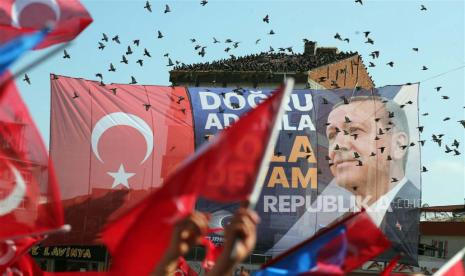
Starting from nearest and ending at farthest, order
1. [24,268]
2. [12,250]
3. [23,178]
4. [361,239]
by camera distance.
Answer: [361,239] → [23,178] → [12,250] → [24,268]

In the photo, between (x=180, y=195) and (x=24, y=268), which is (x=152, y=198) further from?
(x=24, y=268)

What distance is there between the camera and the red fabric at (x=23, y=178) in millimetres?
7586

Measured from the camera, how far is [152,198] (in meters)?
5.52

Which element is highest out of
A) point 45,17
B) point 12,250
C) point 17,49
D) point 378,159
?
point 45,17

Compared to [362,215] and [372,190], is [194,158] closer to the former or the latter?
[362,215]

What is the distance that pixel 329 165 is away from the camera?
29.4m

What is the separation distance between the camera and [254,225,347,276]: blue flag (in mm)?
6961

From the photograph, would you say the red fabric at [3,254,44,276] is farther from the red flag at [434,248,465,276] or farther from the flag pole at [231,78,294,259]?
the flag pole at [231,78,294,259]

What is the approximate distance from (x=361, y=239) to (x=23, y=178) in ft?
9.22

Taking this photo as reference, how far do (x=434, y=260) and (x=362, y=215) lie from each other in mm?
30560

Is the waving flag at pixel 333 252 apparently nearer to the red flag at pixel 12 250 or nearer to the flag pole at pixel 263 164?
the flag pole at pixel 263 164

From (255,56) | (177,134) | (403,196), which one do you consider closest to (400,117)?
(403,196)

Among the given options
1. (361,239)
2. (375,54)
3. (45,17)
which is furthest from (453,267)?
(375,54)

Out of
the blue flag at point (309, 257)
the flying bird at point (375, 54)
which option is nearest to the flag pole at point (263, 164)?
the blue flag at point (309, 257)
